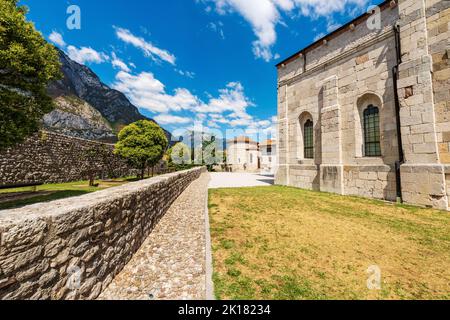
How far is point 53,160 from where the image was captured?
1294 cm

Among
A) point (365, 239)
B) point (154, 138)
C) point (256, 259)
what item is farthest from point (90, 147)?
point (365, 239)

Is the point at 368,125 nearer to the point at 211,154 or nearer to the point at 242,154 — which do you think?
the point at 211,154

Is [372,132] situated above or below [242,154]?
below

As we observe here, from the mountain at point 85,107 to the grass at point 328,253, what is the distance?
151 ft

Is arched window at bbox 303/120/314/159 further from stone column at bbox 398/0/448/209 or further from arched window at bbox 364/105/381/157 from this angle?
stone column at bbox 398/0/448/209

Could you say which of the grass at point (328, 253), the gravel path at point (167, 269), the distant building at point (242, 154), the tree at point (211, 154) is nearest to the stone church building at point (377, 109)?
the grass at point (328, 253)

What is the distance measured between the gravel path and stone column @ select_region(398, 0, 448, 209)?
29.8ft

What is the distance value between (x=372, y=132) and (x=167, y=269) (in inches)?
452

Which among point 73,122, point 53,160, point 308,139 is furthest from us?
point 73,122

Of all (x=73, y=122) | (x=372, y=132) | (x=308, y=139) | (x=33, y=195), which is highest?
(x=73, y=122)

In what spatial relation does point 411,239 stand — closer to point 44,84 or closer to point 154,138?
point 44,84

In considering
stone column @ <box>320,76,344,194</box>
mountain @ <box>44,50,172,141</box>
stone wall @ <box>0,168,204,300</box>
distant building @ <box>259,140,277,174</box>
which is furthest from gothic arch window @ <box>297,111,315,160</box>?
mountain @ <box>44,50,172,141</box>

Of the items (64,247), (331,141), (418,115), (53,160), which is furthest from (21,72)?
(418,115)

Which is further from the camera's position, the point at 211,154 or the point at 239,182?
the point at 211,154
